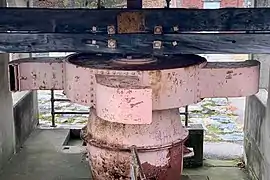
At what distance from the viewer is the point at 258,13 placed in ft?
10.6

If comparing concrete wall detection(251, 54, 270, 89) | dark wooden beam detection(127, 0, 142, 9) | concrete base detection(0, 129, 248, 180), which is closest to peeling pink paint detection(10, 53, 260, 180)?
dark wooden beam detection(127, 0, 142, 9)

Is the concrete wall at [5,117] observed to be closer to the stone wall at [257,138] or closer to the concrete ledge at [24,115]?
the concrete ledge at [24,115]

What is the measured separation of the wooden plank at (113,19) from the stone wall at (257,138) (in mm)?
1863

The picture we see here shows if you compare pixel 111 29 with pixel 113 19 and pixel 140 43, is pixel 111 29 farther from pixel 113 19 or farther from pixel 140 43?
pixel 140 43

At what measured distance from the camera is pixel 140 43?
3117 mm

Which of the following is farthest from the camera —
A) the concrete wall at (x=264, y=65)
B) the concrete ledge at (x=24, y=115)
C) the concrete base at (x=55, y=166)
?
the concrete ledge at (x=24, y=115)

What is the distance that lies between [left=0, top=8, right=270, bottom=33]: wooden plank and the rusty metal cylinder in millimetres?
721

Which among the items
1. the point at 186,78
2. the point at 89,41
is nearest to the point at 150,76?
the point at 186,78

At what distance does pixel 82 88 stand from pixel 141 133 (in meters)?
0.57

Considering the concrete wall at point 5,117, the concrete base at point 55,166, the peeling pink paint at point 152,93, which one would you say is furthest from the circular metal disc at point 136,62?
the concrete wall at point 5,117

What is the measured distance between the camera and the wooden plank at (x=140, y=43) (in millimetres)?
3104

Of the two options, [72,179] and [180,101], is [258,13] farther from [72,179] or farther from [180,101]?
[72,179]

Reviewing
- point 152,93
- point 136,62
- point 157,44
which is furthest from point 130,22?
point 152,93

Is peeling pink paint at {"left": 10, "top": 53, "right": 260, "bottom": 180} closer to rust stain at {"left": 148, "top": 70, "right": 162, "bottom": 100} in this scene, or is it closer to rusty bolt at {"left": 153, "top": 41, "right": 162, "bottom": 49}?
rust stain at {"left": 148, "top": 70, "right": 162, "bottom": 100}
